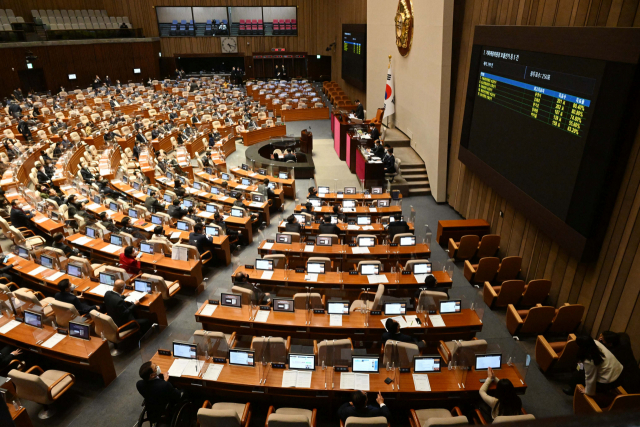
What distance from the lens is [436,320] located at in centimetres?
645

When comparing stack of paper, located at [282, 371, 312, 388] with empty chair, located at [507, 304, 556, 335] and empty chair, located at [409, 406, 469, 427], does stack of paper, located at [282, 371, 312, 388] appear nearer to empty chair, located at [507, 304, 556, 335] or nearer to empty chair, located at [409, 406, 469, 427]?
empty chair, located at [409, 406, 469, 427]

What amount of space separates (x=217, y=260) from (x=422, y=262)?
15.7ft

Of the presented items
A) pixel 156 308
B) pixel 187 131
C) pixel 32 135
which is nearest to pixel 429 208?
pixel 156 308

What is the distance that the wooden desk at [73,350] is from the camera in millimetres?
5965

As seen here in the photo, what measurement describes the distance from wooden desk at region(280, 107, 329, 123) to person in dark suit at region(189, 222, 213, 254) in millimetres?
16328

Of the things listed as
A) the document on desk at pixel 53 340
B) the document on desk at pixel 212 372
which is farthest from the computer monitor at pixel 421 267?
the document on desk at pixel 53 340

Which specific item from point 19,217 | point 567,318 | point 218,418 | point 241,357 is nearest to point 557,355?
point 567,318

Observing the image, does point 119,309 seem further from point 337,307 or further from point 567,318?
point 567,318

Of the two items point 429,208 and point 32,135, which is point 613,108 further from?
point 32,135

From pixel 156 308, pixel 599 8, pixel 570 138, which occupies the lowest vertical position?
pixel 156 308

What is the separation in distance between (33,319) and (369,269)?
223 inches

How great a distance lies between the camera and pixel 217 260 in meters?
9.82

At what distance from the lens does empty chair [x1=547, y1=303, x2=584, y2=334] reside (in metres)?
6.74

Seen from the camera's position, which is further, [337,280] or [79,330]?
[337,280]
